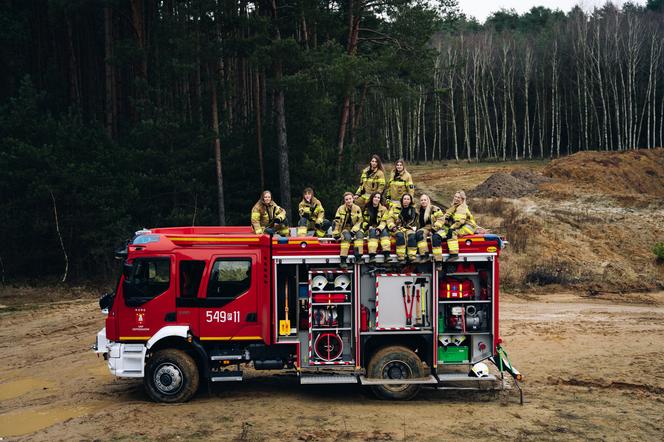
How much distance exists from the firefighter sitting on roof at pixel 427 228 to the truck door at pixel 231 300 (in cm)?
269

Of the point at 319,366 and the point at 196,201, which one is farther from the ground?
the point at 196,201

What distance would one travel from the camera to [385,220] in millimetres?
10578

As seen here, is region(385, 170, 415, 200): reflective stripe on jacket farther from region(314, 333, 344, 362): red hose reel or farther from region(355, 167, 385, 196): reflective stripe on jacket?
region(314, 333, 344, 362): red hose reel

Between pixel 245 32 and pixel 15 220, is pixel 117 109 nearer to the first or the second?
pixel 245 32

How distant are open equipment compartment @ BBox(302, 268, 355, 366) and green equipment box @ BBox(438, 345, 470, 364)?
151 centimetres

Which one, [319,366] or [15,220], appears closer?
[319,366]

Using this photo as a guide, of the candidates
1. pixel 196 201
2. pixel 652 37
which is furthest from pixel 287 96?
pixel 652 37

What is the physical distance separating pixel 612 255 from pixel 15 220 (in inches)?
882

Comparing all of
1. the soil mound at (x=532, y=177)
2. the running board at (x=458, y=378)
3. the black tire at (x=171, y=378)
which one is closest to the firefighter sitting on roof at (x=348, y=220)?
the running board at (x=458, y=378)

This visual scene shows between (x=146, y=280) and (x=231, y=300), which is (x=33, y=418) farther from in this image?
(x=231, y=300)

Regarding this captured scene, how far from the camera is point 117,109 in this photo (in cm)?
3089

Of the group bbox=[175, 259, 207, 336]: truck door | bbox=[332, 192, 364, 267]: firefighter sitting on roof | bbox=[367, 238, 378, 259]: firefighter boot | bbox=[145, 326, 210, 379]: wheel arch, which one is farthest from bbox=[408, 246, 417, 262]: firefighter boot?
bbox=[145, 326, 210, 379]: wheel arch

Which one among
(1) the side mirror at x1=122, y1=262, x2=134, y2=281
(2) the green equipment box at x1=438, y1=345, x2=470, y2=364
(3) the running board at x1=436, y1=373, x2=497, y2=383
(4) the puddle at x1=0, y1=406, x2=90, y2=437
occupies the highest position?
(1) the side mirror at x1=122, y1=262, x2=134, y2=281

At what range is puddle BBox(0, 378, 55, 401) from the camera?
37.3 feet
